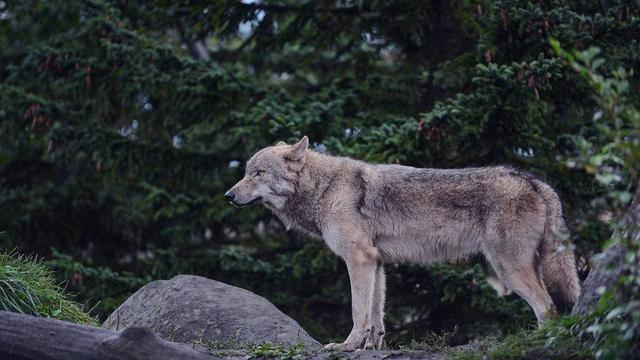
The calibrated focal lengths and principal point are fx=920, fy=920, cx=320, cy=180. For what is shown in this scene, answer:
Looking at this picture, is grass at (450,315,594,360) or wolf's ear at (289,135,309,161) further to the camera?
wolf's ear at (289,135,309,161)

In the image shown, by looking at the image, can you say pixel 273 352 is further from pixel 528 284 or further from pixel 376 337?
pixel 528 284

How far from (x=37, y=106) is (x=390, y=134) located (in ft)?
15.3

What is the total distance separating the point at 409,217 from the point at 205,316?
2.06 metres

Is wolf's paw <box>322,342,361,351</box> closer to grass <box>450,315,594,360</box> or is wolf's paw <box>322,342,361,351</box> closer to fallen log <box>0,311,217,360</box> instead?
grass <box>450,315,594,360</box>

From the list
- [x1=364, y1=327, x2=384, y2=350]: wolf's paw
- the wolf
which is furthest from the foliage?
[x1=364, y1=327, x2=384, y2=350]: wolf's paw

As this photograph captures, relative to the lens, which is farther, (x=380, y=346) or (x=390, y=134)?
(x=390, y=134)

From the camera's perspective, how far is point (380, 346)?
808cm

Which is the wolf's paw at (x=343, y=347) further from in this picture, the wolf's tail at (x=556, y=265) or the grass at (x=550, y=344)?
the wolf's tail at (x=556, y=265)

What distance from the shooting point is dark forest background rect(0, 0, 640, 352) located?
387 inches

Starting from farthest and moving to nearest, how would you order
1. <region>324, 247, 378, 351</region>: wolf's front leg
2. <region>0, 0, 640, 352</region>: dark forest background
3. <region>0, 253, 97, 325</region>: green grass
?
<region>0, 0, 640, 352</region>: dark forest background → <region>324, 247, 378, 351</region>: wolf's front leg → <region>0, 253, 97, 325</region>: green grass

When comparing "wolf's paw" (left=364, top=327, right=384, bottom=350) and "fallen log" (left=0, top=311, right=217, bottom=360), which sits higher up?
"fallen log" (left=0, top=311, right=217, bottom=360)

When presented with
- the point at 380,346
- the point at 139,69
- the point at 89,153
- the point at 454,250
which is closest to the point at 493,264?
the point at 454,250

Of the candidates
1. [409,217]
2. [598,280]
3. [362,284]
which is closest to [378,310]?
[362,284]

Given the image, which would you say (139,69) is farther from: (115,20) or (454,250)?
(454,250)
